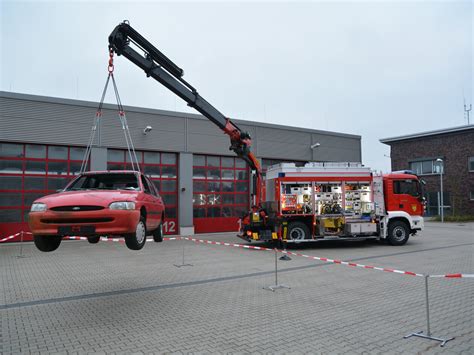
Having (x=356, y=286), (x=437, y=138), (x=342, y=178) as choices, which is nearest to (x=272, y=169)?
(x=342, y=178)

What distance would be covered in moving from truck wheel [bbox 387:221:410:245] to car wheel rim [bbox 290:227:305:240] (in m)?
3.91

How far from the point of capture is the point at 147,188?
6.86 m

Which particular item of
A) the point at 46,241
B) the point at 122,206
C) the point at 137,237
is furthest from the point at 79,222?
the point at 46,241

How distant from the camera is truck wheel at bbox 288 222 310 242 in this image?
14.4 m

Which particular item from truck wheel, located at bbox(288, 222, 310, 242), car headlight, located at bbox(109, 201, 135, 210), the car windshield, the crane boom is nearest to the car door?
the car windshield

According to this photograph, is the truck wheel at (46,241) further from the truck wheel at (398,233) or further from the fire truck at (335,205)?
the truck wheel at (398,233)

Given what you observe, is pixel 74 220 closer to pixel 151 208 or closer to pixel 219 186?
pixel 151 208

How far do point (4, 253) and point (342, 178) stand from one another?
1334 centimetres

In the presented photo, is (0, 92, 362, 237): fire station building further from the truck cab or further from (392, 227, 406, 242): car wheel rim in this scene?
(392, 227, 406, 242): car wheel rim

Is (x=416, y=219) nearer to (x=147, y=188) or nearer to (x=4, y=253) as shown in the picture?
(x=147, y=188)

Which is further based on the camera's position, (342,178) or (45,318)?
(342,178)

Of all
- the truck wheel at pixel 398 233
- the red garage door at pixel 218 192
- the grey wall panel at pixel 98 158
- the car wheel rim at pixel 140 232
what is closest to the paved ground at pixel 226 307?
the car wheel rim at pixel 140 232

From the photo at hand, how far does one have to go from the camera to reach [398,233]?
609 inches

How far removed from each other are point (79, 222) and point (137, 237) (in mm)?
850
